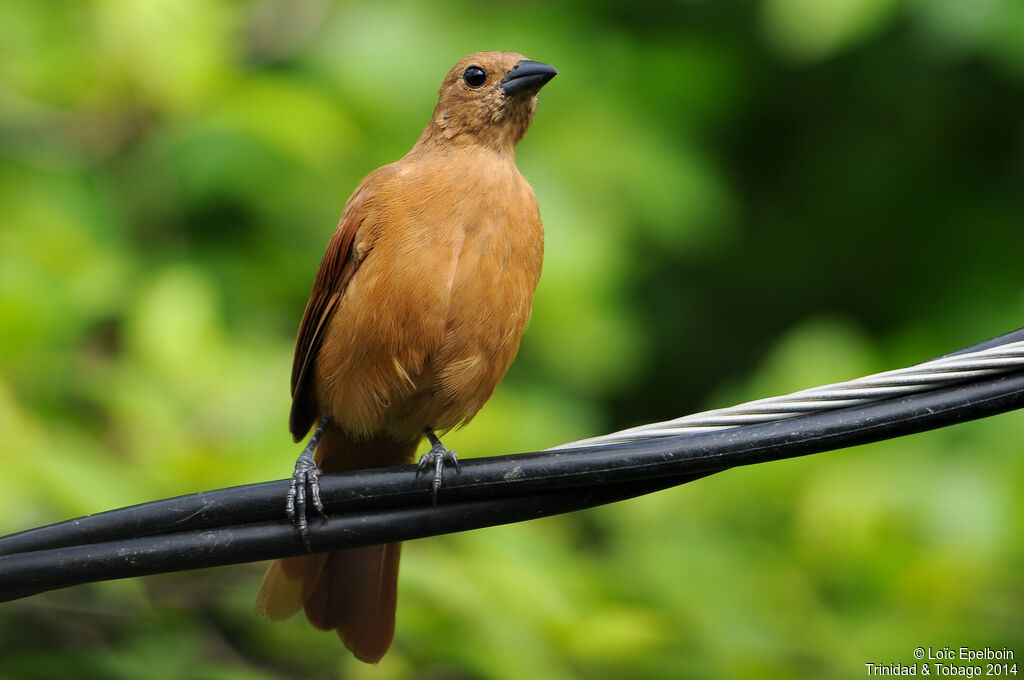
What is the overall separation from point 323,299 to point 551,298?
3.32 feet

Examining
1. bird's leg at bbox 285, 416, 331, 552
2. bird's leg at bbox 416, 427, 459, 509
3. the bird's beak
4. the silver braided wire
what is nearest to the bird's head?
the bird's beak

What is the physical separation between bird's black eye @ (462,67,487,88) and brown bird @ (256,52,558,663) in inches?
8.4

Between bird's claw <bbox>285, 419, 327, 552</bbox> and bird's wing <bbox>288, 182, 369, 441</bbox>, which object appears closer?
bird's claw <bbox>285, 419, 327, 552</bbox>

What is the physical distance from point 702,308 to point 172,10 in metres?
3.52

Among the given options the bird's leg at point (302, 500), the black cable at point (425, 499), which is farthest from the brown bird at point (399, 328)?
the black cable at point (425, 499)

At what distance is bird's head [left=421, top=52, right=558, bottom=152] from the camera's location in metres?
4.15

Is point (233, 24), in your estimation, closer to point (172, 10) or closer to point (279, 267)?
point (172, 10)

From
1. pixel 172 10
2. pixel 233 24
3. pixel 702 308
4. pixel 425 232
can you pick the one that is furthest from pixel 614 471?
pixel 702 308

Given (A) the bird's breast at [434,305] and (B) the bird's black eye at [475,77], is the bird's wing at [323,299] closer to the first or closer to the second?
(A) the bird's breast at [434,305]

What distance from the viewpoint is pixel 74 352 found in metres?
3.91

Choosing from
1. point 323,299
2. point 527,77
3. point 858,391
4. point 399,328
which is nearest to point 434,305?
point 399,328

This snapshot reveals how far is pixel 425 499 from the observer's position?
266 centimetres

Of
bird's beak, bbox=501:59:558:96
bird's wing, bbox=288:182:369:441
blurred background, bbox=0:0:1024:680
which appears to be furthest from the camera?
bird's beak, bbox=501:59:558:96

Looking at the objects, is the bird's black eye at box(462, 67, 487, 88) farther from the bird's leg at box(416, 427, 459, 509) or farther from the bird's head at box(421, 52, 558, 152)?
the bird's leg at box(416, 427, 459, 509)
